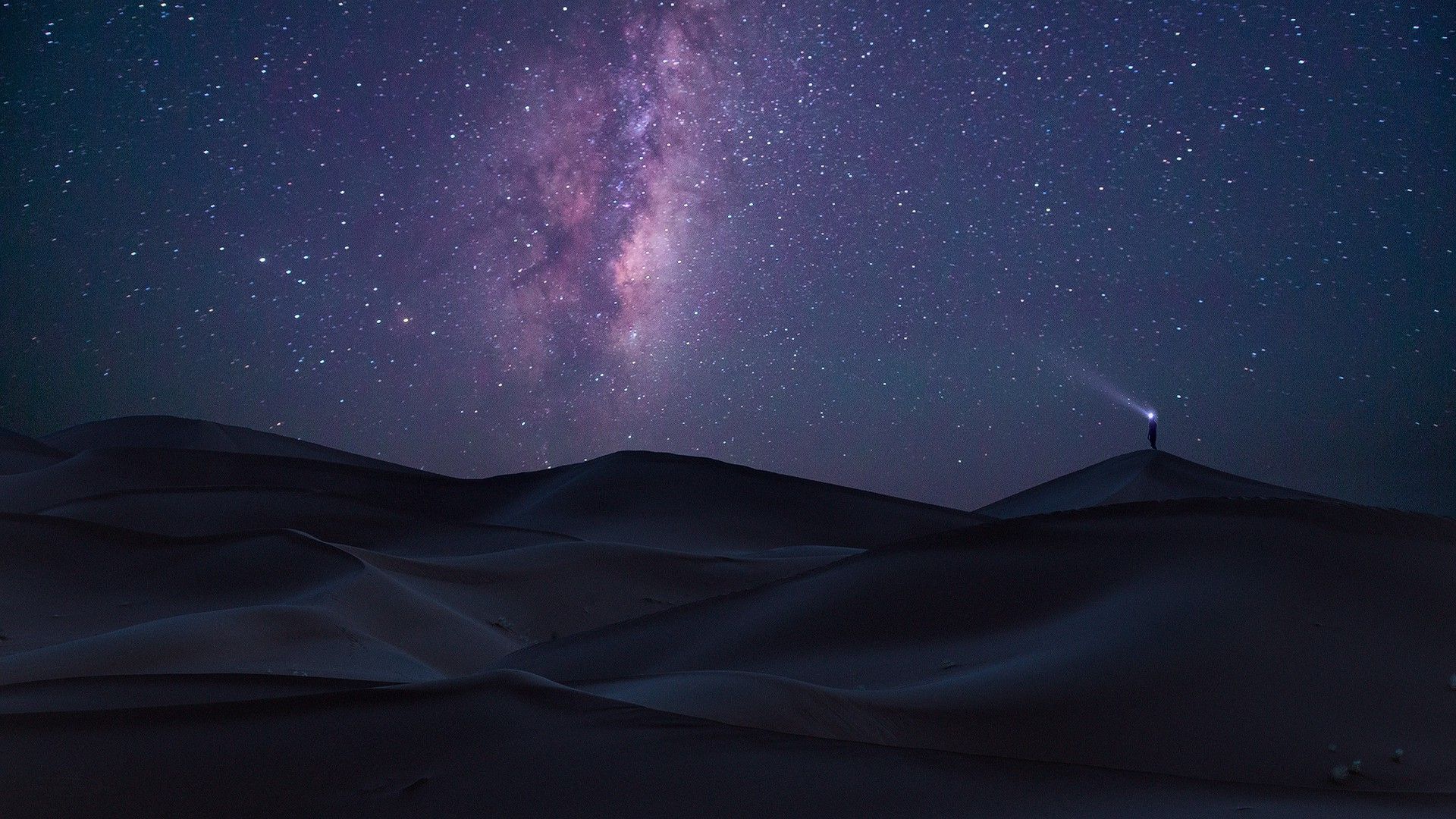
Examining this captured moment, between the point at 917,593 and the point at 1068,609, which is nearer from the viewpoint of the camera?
the point at 1068,609

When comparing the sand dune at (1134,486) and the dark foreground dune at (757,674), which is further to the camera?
the sand dune at (1134,486)

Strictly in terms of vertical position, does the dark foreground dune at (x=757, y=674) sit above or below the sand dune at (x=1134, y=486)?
below

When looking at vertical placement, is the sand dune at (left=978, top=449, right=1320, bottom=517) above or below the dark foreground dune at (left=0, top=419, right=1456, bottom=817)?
above

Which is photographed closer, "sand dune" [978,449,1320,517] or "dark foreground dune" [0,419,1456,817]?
"dark foreground dune" [0,419,1456,817]

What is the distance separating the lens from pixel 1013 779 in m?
2.46

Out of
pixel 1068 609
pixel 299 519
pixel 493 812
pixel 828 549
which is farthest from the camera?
pixel 299 519

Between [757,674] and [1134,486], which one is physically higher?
[1134,486]

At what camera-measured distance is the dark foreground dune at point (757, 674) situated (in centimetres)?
249

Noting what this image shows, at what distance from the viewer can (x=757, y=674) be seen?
3580mm

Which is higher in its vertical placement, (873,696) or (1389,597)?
(1389,597)

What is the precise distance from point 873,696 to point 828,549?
11173 millimetres

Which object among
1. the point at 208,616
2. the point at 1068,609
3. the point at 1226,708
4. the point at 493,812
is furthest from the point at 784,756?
the point at 208,616

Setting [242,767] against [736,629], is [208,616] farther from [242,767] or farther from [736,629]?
[242,767]

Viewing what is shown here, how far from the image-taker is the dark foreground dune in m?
2.49
